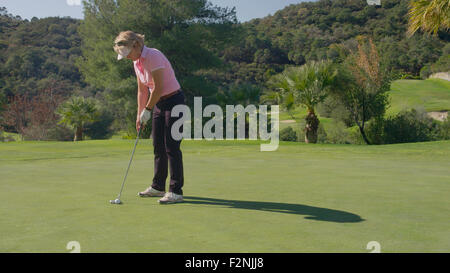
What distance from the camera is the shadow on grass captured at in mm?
3846

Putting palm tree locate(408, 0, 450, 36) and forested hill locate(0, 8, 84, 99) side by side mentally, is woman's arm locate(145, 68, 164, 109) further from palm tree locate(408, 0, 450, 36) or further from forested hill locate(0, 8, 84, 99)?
forested hill locate(0, 8, 84, 99)

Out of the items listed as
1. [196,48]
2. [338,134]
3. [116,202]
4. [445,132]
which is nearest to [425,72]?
[338,134]

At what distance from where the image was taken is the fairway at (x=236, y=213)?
9.74 feet

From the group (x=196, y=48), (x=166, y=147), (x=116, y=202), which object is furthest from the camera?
(x=196, y=48)

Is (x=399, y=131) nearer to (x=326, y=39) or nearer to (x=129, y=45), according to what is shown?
(x=129, y=45)

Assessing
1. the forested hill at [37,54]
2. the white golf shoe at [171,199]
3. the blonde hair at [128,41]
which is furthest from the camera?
the forested hill at [37,54]

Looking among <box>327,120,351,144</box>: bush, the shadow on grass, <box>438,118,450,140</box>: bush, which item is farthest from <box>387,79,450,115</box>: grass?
the shadow on grass

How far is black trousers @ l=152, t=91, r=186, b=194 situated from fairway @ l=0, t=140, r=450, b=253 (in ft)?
1.01

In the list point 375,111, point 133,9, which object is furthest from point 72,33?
point 375,111

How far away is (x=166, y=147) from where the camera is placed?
17.1 ft

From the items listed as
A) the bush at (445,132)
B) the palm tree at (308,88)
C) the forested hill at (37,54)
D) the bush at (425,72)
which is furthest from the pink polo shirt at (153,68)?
the bush at (425,72)

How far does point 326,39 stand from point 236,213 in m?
59.5

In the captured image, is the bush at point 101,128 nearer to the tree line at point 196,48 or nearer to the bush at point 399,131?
the tree line at point 196,48

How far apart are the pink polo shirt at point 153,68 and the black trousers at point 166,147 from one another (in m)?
0.15
